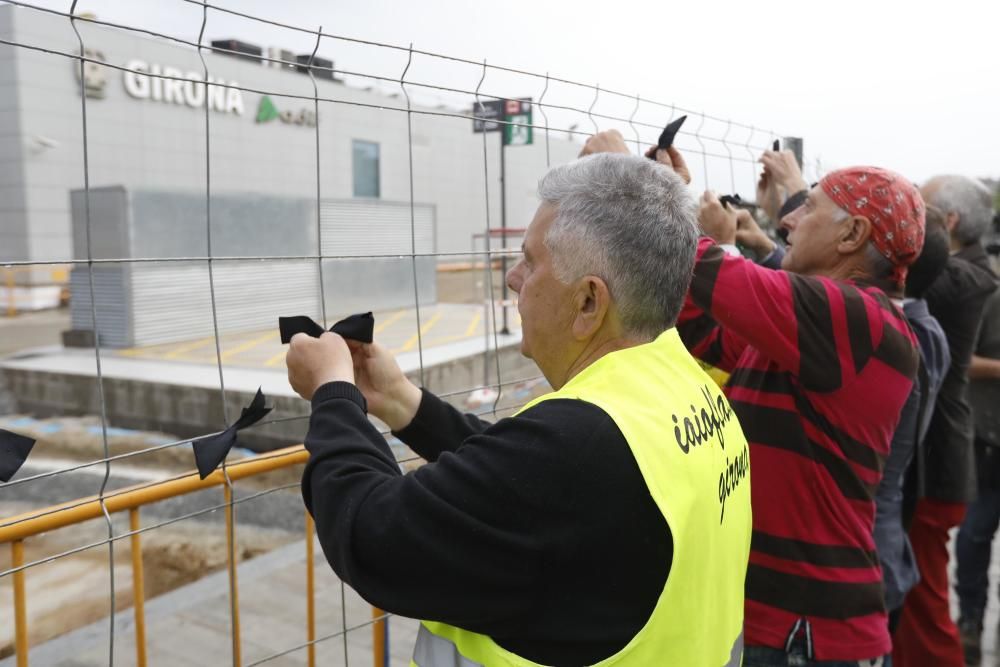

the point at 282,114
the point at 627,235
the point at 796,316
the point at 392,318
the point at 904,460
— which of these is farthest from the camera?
the point at 282,114

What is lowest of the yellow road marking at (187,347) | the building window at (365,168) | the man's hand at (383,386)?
the yellow road marking at (187,347)

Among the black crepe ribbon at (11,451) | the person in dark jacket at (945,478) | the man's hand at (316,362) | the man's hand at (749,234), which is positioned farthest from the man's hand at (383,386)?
the person in dark jacket at (945,478)

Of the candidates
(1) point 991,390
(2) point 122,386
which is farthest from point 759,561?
(2) point 122,386

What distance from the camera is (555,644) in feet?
3.58

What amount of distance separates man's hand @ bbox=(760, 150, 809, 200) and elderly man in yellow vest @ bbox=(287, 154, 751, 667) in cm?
160

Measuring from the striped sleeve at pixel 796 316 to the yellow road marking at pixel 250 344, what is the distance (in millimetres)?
14104

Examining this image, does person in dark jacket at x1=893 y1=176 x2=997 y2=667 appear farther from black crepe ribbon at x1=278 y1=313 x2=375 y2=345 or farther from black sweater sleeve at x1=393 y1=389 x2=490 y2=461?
black crepe ribbon at x1=278 y1=313 x2=375 y2=345

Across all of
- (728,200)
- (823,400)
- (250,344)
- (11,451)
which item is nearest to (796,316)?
(823,400)

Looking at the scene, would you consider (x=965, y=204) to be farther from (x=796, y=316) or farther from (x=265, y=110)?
(x=265, y=110)

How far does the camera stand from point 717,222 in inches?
87.0

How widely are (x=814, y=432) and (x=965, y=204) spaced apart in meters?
2.20

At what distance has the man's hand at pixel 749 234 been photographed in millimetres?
2537

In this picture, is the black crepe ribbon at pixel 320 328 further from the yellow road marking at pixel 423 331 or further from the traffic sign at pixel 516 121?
the yellow road marking at pixel 423 331

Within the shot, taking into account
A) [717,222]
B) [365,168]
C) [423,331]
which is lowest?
[423,331]
